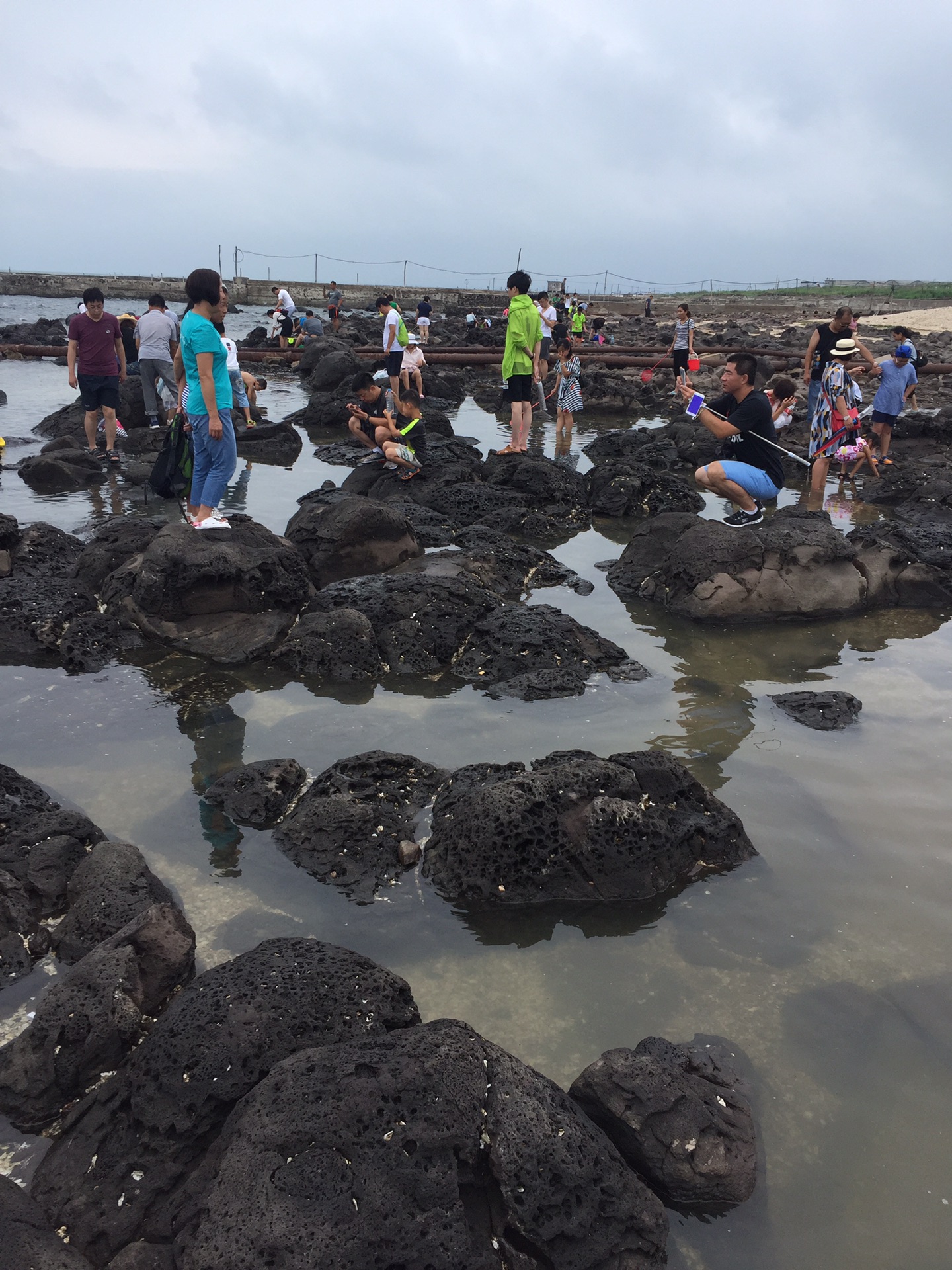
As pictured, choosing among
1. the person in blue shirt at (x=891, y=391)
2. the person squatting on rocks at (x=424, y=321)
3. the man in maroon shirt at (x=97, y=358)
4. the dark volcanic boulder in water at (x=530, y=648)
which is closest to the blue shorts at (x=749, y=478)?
the dark volcanic boulder in water at (x=530, y=648)

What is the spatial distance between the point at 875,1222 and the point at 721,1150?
0.44 meters

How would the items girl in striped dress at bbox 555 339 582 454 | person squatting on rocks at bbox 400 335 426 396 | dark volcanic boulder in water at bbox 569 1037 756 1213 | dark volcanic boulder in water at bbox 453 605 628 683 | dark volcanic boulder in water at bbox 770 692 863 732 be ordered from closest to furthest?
dark volcanic boulder in water at bbox 569 1037 756 1213 < dark volcanic boulder in water at bbox 770 692 863 732 < dark volcanic boulder in water at bbox 453 605 628 683 < girl in striped dress at bbox 555 339 582 454 < person squatting on rocks at bbox 400 335 426 396

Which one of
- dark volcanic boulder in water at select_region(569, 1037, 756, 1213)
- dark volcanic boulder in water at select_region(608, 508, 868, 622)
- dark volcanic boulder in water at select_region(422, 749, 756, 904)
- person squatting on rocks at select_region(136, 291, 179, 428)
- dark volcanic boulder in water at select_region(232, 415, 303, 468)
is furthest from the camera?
dark volcanic boulder in water at select_region(232, 415, 303, 468)

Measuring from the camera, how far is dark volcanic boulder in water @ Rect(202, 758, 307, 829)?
14.4 feet

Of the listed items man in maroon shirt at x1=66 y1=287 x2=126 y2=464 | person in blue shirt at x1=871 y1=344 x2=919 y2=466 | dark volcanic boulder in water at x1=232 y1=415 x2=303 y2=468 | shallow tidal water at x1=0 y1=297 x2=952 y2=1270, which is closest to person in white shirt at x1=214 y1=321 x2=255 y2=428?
dark volcanic boulder in water at x1=232 y1=415 x2=303 y2=468

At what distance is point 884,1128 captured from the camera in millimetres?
2842

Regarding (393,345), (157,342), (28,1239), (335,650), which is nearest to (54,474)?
(157,342)

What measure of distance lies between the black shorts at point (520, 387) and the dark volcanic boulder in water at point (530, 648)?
20.0ft

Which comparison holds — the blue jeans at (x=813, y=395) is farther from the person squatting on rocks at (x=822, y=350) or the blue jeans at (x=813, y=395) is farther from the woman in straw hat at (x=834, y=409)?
the woman in straw hat at (x=834, y=409)

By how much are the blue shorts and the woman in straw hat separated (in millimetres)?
3059

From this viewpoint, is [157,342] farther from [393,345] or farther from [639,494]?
[639,494]

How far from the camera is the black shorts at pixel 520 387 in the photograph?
11781 millimetres

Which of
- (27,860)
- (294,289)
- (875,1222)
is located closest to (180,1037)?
(27,860)

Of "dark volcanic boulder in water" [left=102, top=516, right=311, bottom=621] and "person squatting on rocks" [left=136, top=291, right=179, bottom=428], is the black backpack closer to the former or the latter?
"dark volcanic boulder in water" [left=102, top=516, right=311, bottom=621]
